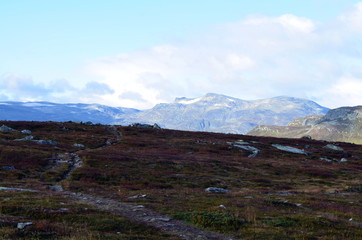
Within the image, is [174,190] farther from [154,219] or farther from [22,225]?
[22,225]

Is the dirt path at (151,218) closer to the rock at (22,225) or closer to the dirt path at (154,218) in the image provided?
the dirt path at (154,218)

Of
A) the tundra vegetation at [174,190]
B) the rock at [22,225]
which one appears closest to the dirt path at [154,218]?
the tundra vegetation at [174,190]

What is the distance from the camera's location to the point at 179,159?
63.5 metres

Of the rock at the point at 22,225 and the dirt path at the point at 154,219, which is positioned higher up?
the rock at the point at 22,225

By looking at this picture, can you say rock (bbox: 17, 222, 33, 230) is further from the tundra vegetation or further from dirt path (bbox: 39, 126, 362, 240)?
dirt path (bbox: 39, 126, 362, 240)

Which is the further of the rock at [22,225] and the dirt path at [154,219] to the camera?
the dirt path at [154,219]

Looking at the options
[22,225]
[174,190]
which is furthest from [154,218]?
[174,190]

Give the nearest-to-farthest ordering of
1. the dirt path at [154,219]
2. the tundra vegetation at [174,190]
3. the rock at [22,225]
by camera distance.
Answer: the rock at [22,225] < the dirt path at [154,219] < the tundra vegetation at [174,190]

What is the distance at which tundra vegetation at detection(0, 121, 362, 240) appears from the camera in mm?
18969

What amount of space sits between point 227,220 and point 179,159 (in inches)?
1695

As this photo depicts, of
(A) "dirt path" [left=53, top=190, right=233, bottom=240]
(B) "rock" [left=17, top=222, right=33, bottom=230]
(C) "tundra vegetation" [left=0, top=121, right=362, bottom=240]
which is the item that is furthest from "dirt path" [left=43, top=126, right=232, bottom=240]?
(B) "rock" [left=17, top=222, right=33, bottom=230]

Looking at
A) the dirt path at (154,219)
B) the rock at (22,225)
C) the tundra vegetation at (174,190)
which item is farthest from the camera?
the tundra vegetation at (174,190)

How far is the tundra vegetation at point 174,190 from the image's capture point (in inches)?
747

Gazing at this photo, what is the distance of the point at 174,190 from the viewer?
38.5 m
